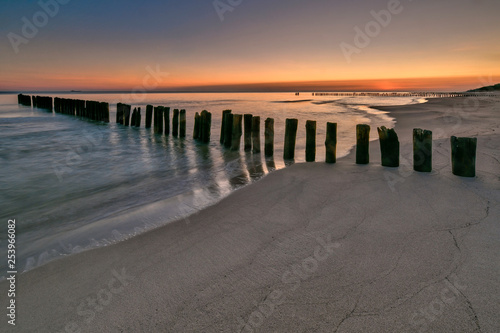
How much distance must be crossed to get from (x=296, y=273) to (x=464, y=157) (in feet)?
13.9

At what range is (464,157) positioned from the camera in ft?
16.3

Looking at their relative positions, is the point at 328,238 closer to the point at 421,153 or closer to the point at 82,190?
the point at 421,153

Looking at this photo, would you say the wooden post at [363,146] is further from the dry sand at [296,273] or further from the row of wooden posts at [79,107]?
the row of wooden posts at [79,107]

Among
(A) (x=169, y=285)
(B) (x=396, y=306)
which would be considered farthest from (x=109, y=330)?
(B) (x=396, y=306)

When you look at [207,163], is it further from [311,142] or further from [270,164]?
[311,142]

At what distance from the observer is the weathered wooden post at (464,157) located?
491 cm

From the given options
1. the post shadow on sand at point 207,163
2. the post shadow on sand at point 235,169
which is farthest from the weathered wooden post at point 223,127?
the post shadow on sand at point 235,169

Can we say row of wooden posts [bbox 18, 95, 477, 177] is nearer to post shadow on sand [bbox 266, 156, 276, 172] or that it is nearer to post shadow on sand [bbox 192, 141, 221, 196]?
post shadow on sand [bbox 266, 156, 276, 172]

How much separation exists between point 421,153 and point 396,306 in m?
4.16

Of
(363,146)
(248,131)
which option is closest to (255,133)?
(248,131)

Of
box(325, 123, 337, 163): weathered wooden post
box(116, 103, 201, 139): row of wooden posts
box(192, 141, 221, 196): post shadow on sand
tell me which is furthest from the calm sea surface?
box(325, 123, 337, 163): weathered wooden post

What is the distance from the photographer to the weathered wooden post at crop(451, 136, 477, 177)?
16.1 ft

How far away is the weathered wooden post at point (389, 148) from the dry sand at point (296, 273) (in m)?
1.59

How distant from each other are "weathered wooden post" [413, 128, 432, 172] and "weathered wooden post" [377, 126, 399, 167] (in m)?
0.37
